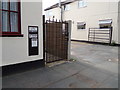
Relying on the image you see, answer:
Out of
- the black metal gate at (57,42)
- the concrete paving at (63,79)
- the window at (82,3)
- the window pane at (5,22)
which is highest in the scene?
the window at (82,3)

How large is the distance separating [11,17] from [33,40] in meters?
1.03

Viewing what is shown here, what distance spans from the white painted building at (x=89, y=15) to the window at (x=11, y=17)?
932 centimetres

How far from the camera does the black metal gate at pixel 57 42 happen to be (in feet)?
16.6

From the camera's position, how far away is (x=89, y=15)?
A: 42.7 feet

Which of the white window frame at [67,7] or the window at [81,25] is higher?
the white window frame at [67,7]

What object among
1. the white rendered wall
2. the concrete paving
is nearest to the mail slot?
the white rendered wall

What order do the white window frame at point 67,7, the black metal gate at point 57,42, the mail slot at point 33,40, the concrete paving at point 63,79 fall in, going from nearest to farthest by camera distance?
the concrete paving at point 63,79
the mail slot at point 33,40
the black metal gate at point 57,42
the white window frame at point 67,7

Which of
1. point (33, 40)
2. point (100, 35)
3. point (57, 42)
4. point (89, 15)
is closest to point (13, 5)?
point (33, 40)

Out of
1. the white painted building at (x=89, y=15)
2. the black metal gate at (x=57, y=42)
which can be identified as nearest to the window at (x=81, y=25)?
the white painted building at (x=89, y=15)

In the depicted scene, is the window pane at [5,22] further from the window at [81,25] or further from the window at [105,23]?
the window at [81,25]

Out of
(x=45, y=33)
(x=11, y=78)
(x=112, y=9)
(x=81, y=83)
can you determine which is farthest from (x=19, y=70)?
(x=112, y=9)

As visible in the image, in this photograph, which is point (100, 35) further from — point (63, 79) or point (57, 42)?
point (63, 79)

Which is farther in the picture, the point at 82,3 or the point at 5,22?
the point at 82,3

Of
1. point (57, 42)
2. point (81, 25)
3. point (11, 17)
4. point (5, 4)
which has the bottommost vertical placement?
point (57, 42)
